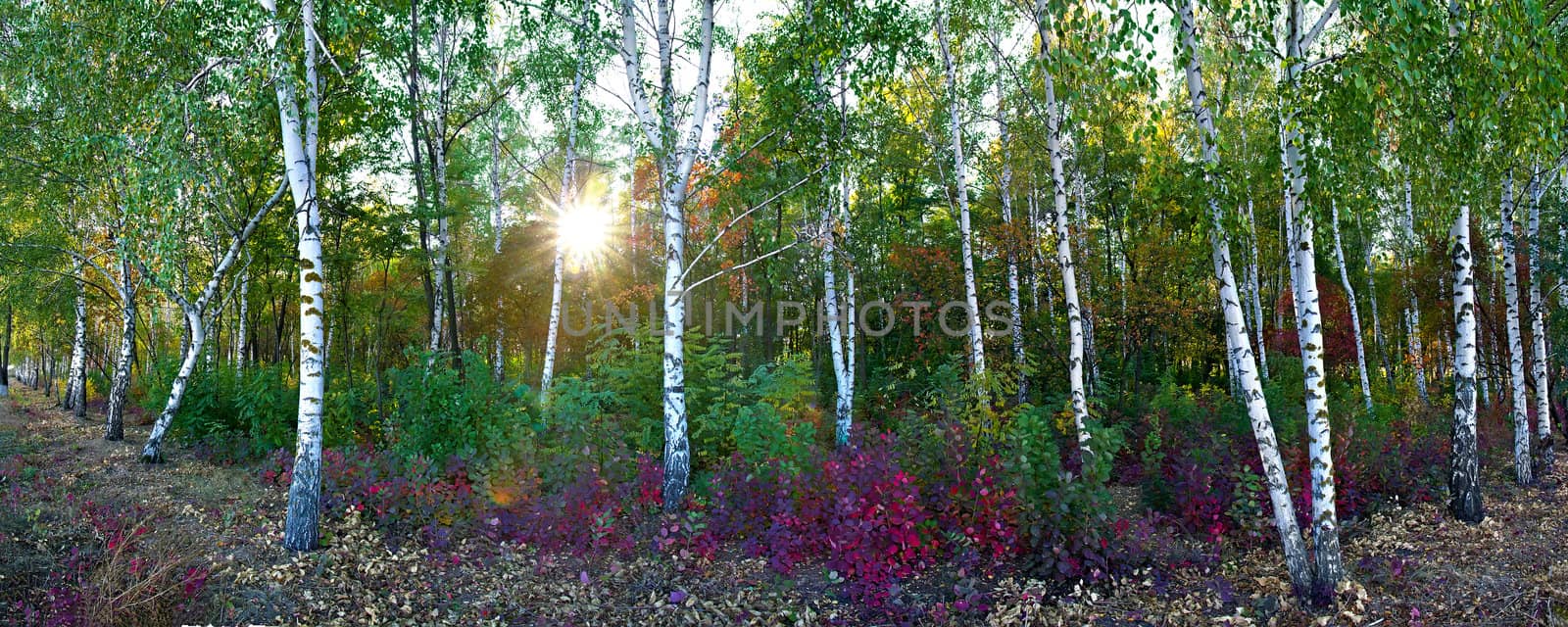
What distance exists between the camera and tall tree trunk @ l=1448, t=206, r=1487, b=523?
7.07m

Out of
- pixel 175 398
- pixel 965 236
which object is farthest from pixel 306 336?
pixel 965 236

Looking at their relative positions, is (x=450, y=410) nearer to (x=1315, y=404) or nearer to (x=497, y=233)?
(x=1315, y=404)

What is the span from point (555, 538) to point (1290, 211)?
21.9 ft

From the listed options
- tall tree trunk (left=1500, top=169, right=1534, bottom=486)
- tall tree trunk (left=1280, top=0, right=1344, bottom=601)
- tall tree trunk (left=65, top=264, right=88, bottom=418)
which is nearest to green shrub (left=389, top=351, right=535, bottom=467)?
tall tree trunk (left=1280, top=0, right=1344, bottom=601)

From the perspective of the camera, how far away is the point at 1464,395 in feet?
23.4

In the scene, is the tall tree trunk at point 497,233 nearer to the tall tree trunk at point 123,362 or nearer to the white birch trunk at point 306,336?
the tall tree trunk at point 123,362

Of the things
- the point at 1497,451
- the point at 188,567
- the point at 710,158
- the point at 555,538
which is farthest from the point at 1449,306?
the point at 188,567

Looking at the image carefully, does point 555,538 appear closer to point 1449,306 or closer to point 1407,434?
point 1407,434

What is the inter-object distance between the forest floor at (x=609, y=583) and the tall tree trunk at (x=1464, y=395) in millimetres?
261

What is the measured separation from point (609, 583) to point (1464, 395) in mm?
8333

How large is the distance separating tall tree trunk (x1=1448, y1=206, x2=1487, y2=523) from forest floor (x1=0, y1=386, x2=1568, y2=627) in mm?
261

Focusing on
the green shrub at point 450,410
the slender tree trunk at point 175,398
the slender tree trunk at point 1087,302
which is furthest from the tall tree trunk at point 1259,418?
the slender tree trunk at point 175,398

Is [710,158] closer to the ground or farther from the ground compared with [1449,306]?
farther from the ground

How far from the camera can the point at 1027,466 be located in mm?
5805
